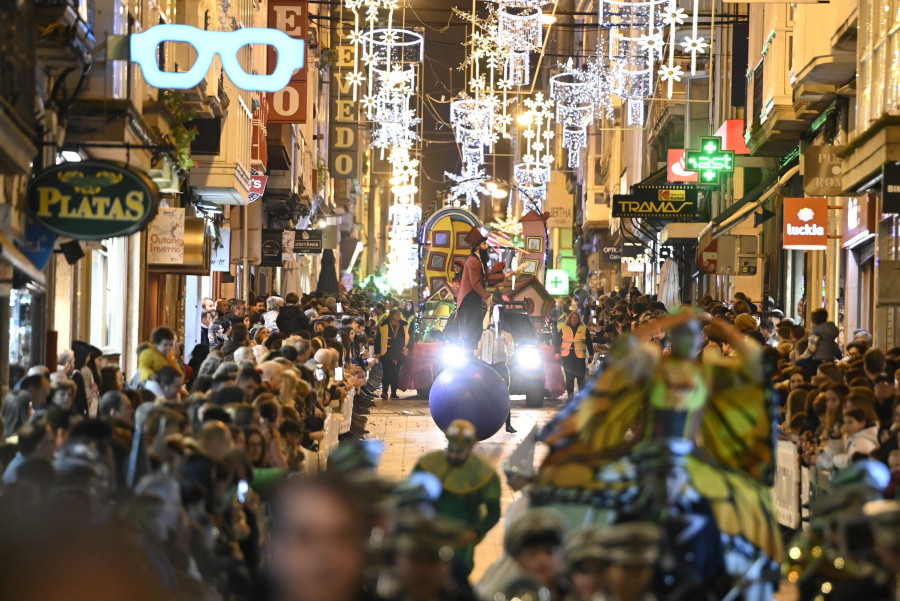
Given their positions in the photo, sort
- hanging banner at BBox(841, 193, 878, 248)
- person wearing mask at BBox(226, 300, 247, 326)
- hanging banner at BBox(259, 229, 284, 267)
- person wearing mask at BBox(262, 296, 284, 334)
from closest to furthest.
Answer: hanging banner at BBox(841, 193, 878, 248) < person wearing mask at BBox(262, 296, 284, 334) < person wearing mask at BBox(226, 300, 247, 326) < hanging banner at BBox(259, 229, 284, 267)

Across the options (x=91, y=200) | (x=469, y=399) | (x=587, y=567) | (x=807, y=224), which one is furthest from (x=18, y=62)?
(x=807, y=224)

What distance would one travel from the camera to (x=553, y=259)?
322 feet

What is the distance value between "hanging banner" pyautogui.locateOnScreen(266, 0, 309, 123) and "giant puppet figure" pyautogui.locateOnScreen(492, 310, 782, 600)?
28783 millimetres

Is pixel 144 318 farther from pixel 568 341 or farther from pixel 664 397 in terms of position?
pixel 664 397

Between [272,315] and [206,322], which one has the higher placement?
[272,315]

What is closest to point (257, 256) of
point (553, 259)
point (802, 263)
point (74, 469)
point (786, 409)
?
point (802, 263)

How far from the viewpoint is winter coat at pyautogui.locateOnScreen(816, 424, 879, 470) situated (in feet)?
36.1

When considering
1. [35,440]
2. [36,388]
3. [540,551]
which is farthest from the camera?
[36,388]

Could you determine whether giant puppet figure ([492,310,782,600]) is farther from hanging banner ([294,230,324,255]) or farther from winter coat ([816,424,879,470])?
hanging banner ([294,230,324,255])

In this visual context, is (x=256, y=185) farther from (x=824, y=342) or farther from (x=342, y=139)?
(x=342, y=139)

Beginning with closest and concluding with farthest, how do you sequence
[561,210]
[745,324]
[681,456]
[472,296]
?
1. [681,456]
2. [745,324]
3. [472,296]
4. [561,210]

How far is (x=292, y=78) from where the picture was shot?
116 feet

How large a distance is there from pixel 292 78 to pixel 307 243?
11.3 meters

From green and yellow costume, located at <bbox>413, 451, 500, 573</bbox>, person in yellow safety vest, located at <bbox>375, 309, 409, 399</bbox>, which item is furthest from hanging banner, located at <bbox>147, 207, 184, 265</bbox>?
green and yellow costume, located at <bbox>413, 451, 500, 573</bbox>
